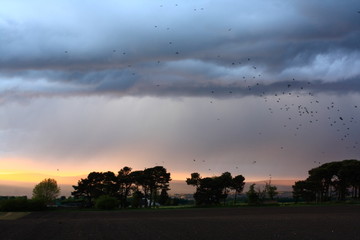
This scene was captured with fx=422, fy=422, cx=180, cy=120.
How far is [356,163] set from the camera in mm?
156625

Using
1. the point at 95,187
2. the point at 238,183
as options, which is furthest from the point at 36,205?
the point at 238,183

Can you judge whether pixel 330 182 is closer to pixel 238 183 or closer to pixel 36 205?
pixel 238 183

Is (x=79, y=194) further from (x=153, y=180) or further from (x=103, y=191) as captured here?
(x=153, y=180)

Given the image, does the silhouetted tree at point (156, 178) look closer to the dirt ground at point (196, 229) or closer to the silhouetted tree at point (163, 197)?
the silhouetted tree at point (163, 197)

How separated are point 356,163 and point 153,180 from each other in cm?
7880

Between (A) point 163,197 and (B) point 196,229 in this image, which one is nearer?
(B) point 196,229

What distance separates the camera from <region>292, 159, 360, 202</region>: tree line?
15675cm

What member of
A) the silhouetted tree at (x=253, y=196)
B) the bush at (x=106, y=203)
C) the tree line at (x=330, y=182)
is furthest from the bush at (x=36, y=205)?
the tree line at (x=330, y=182)

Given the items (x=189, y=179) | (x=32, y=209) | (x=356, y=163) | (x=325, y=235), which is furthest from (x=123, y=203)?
(x=325, y=235)

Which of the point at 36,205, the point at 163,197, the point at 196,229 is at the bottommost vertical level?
the point at 36,205

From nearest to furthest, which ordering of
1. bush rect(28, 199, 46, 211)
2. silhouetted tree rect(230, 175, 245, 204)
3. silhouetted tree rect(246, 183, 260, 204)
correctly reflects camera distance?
bush rect(28, 199, 46, 211)
silhouetted tree rect(246, 183, 260, 204)
silhouetted tree rect(230, 175, 245, 204)

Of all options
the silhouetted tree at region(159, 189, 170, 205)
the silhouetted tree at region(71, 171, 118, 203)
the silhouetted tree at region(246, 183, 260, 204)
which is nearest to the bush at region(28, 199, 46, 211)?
the silhouetted tree at region(71, 171, 118, 203)

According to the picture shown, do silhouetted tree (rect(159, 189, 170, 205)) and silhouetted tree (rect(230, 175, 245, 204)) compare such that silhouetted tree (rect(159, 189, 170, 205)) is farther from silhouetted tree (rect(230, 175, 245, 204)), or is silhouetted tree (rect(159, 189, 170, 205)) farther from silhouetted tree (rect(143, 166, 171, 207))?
silhouetted tree (rect(230, 175, 245, 204))

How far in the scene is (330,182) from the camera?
175 m
